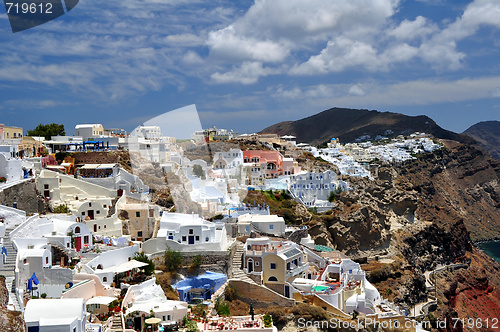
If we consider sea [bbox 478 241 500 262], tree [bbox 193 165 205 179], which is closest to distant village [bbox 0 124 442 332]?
tree [bbox 193 165 205 179]

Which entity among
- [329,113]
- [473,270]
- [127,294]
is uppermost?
[329,113]

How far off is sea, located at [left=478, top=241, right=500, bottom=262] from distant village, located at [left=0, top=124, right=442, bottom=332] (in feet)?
137

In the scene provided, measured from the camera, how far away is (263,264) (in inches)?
846

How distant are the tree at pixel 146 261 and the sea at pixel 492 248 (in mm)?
53880

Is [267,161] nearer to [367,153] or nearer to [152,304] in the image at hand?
[367,153]

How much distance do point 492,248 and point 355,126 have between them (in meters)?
102

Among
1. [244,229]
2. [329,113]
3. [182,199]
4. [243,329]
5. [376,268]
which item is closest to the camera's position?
[243,329]

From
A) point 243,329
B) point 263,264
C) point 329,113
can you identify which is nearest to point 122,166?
point 263,264

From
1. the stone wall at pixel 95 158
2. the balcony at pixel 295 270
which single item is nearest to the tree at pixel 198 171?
the stone wall at pixel 95 158

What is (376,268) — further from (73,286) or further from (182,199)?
(73,286)

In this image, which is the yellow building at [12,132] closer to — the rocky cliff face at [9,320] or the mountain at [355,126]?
the rocky cliff face at [9,320]

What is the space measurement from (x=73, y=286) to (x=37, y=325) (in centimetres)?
462

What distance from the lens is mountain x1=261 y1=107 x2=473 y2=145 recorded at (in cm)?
13262

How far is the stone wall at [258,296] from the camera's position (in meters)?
19.6
